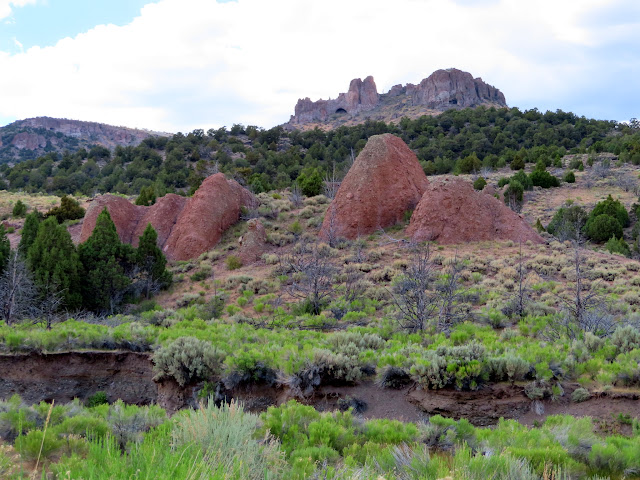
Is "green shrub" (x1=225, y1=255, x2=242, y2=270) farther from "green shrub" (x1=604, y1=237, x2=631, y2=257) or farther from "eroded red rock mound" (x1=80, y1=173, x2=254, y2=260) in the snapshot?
"green shrub" (x1=604, y1=237, x2=631, y2=257)

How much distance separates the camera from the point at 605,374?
586cm

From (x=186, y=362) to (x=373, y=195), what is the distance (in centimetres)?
1392

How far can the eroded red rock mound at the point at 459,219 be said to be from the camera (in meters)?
17.5

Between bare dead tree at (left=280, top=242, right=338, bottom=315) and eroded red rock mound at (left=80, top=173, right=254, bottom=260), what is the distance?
16.6 feet

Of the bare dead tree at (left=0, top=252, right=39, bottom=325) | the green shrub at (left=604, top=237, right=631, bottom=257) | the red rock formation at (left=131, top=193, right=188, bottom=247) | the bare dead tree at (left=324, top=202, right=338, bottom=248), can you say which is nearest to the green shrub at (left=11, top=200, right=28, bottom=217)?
the red rock formation at (left=131, top=193, right=188, bottom=247)

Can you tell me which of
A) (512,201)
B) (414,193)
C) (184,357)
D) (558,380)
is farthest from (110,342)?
(512,201)

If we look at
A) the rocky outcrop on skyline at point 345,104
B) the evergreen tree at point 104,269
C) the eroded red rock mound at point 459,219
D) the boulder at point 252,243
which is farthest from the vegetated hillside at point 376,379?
the rocky outcrop on skyline at point 345,104

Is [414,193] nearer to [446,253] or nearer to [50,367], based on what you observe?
[446,253]

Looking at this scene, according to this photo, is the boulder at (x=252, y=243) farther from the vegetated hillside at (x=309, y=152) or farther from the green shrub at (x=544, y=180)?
the green shrub at (x=544, y=180)

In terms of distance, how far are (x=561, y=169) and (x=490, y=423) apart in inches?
1287

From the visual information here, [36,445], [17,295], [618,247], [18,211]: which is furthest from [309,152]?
[36,445]

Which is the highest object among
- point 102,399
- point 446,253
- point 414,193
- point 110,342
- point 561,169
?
point 561,169

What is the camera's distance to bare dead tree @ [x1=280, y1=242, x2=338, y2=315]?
490 inches

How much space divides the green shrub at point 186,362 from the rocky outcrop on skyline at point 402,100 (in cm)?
7625
